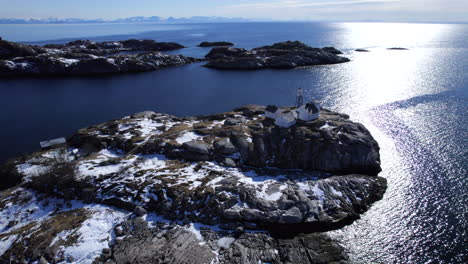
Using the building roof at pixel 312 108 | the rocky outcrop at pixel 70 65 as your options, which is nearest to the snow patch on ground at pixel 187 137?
the building roof at pixel 312 108

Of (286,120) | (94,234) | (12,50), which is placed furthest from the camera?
(12,50)

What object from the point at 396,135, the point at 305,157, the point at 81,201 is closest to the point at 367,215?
the point at 305,157

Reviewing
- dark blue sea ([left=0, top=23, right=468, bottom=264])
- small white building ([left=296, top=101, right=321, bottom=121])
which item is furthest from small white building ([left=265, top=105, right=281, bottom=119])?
dark blue sea ([left=0, top=23, right=468, bottom=264])

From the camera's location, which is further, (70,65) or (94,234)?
(70,65)

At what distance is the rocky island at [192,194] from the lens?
28.5m

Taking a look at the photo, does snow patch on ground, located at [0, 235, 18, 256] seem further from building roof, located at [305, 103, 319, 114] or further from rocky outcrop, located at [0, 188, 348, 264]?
building roof, located at [305, 103, 319, 114]

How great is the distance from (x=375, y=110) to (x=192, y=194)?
2163 inches

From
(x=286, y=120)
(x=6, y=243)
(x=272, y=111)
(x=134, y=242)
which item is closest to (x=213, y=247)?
(x=134, y=242)

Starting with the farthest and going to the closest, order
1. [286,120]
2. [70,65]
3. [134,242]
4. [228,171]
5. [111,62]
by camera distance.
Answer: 1. [111,62]
2. [70,65]
3. [286,120]
4. [228,171]
5. [134,242]

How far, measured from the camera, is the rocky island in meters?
28.5

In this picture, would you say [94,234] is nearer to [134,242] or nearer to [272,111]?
[134,242]

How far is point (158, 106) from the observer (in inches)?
3002

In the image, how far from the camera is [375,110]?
6888 cm

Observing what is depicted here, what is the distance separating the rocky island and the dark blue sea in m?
3.96
